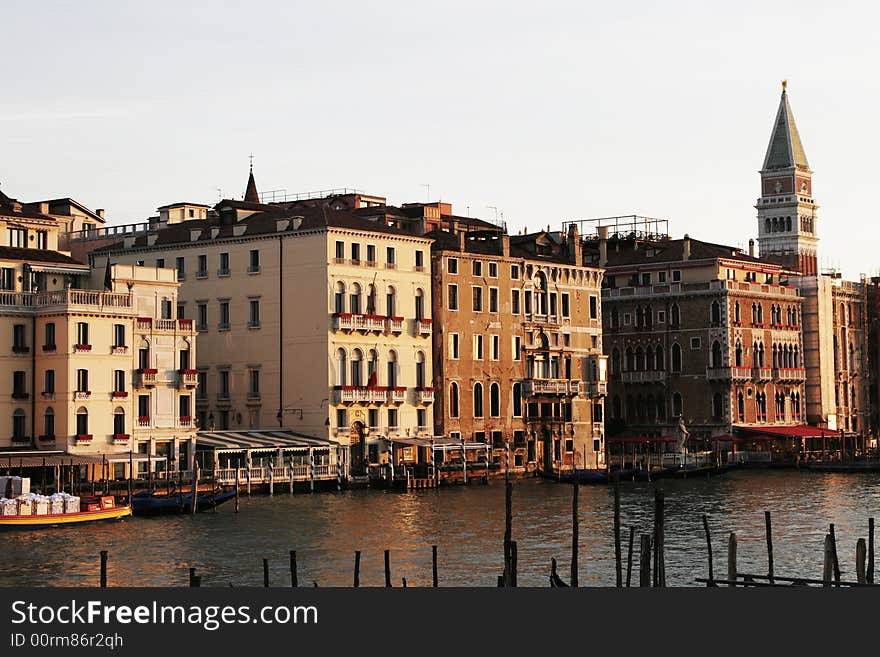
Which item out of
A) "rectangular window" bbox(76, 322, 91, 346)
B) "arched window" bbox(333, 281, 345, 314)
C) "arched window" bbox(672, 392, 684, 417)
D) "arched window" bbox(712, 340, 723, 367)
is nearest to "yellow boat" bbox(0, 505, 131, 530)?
"rectangular window" bbox(76, 322, 91, 346)

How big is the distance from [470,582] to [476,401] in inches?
1481

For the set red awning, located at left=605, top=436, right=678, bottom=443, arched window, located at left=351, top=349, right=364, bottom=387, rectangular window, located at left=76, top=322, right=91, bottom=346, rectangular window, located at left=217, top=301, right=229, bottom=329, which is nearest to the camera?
rectangular window, located at left=76, top=322, right=91, bottom=346

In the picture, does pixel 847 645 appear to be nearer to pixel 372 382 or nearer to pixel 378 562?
pixel 378 562

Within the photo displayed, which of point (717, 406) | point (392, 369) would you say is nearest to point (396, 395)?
point (392, 369)

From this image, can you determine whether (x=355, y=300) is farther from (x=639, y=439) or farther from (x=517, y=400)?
(x=639, y=439)

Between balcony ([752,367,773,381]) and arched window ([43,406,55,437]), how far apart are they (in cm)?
4135

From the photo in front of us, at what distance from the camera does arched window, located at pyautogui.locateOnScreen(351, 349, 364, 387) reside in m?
64.2

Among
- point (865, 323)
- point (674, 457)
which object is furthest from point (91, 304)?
point (865, 323)

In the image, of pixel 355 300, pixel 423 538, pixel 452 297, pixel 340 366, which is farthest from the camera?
pixel 452 297

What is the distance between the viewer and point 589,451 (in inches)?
3000

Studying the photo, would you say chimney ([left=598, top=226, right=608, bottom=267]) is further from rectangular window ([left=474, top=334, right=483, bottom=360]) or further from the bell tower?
the bell tower

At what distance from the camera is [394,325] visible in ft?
216

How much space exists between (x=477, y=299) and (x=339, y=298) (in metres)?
8.73

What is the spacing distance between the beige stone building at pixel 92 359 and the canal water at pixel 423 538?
15.6 feet
